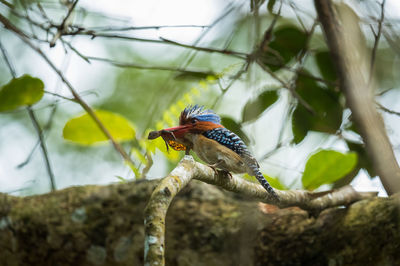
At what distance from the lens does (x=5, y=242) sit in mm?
2779

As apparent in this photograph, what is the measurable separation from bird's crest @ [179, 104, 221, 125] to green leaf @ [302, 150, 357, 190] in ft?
2.42

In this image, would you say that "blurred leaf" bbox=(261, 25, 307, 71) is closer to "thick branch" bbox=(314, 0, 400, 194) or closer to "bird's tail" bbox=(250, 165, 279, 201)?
"thick branch" bbox=(314, 0, 400, 194)

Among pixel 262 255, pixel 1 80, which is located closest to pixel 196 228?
pixel 262 255

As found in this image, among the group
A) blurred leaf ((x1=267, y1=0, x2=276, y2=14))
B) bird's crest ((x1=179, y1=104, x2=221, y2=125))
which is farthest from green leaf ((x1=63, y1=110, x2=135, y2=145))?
blurred leaf ((x1=267, y1=0, x2=276, y2=14))

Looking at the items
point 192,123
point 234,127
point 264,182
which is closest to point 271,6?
point 234,127

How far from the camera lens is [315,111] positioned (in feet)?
12.2

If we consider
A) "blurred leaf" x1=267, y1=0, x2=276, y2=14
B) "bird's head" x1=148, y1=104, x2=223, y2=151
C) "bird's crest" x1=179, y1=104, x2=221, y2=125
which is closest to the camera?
"bird's head" x1=148, y1=104, x2=223, y2=151

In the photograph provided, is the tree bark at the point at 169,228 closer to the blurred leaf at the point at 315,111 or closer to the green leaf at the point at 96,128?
the green leaf at the point at 96,128

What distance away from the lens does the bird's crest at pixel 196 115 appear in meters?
2.57

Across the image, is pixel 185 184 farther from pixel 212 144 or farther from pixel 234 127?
pixel 234 127

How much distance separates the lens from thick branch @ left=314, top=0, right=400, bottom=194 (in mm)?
2943

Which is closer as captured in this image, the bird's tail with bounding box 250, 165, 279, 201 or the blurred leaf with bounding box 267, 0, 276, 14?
the bird's tail with bounding box 250, 165, 279, 201

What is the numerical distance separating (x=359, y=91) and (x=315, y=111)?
59cm

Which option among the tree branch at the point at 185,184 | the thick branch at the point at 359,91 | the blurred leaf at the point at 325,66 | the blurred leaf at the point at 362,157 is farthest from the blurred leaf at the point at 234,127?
the blurred leaf at the point at 325,66
